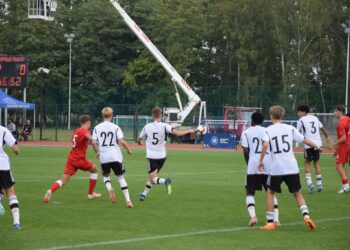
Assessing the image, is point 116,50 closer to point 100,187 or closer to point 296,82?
point 296,82

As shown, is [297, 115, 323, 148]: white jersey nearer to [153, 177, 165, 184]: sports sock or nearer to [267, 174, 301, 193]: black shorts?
[153, 177, 165, 184]: sports sock

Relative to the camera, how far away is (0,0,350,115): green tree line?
62.3 meters

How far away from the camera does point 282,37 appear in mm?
69750

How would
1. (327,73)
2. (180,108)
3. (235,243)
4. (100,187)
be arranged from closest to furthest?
(235,243) → (100,187) → (180,108) → (327,73)

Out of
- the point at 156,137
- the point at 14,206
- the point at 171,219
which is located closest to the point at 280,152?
the point at 171,219

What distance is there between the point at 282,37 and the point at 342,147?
50.7 metres

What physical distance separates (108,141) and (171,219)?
2.96m

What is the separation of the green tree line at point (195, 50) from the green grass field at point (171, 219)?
1422 inches

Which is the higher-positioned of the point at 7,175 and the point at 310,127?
the point at 310,127

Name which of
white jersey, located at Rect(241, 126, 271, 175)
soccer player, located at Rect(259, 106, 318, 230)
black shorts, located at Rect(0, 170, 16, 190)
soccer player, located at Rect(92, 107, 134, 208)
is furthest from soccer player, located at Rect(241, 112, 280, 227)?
black shorts, located at Rect(0, 170, 16, 190)

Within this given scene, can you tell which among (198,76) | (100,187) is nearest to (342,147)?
(100,187)

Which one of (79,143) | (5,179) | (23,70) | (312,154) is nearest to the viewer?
(5,179)

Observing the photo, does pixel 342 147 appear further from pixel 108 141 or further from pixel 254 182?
pixel 254 182

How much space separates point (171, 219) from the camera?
14391 mm
